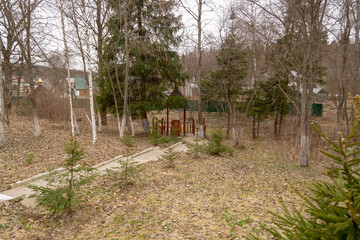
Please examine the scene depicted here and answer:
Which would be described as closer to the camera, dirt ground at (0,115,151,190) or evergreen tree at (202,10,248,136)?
dirt ground at (0,115,151,190)

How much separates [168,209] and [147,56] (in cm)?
1091

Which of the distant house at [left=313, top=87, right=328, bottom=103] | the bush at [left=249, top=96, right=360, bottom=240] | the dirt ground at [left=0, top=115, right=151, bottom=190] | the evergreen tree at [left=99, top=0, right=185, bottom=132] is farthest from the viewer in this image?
the distant house at [left=313, top=87, right=328, bottom=103]

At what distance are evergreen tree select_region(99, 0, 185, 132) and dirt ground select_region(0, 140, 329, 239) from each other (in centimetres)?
693

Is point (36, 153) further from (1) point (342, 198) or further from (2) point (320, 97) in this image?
(2) point (320, 97)

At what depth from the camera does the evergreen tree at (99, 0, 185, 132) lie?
14.0m

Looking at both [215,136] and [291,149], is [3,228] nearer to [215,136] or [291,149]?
[215,136]

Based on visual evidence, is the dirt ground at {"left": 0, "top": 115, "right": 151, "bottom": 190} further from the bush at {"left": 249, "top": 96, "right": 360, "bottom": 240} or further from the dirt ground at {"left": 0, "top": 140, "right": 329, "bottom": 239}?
the bush at {"left": 249, "top": 96, "right": 360, "bottom": 240}

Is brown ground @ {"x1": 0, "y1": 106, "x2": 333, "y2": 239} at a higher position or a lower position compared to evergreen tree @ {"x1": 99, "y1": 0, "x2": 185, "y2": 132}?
lower

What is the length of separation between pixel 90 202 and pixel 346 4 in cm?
1553

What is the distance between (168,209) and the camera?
17.9 feet

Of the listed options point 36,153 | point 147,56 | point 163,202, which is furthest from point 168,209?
point 147,56

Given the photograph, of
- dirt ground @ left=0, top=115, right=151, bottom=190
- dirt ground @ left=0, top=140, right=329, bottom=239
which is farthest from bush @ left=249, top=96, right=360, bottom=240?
dirt ground @ left=0, top=115, right=151, bottom=190

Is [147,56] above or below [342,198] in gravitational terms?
above

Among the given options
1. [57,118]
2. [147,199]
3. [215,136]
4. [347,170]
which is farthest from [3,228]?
[57,118]
